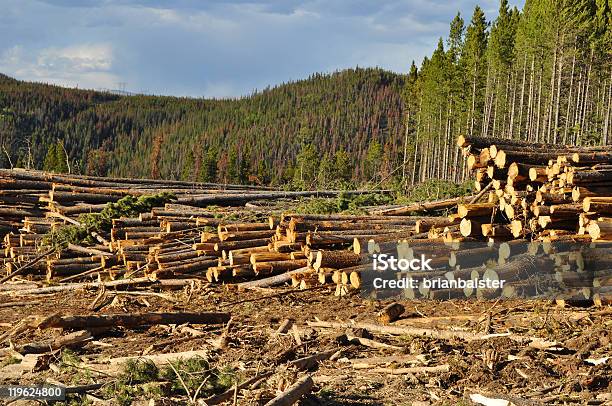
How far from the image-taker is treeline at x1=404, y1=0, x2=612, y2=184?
125ft

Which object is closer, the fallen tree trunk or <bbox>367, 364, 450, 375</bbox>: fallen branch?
<bbox>367, 364, 450, 375</bbox>: fallen branch

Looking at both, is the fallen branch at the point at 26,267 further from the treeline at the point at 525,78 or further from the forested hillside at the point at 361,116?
the treeline at the point at 525,78

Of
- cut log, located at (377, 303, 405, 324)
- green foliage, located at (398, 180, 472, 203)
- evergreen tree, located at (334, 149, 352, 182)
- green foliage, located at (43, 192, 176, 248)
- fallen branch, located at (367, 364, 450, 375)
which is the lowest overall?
fallen branch, located at (367, 364, 450, 375)

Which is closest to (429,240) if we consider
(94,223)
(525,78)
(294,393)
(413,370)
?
(413,370)

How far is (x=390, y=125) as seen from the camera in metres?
135

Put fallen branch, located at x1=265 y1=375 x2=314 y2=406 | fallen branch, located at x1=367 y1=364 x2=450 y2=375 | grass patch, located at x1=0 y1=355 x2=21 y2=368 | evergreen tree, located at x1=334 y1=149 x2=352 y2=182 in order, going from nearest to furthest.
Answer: fallen branch, located at x1=265 y1=375 x2=314 y2=406
fallen branch, located at x1=367 y1=364 x2=450 y2=375
grass patch, located at x1=0 y1=355 x2=21 y2=368
evergreen tree, located at x1=334 y1=149 x2=352 y2=182

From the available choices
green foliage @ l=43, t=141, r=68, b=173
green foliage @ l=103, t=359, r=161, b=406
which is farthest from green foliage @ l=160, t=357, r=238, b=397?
green foliage @ l=43, t=141, r=68, b=173

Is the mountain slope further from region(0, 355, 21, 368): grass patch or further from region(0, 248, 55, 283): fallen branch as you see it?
region(0, 355, 21, 368): grass patch

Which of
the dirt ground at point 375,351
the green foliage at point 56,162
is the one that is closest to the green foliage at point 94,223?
the dirt ground at point 375,351

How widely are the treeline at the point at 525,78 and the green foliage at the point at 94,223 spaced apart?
30.1 m

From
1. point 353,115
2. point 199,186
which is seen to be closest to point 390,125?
point 353,115

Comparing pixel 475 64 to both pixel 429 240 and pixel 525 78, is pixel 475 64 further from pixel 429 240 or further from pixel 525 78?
pixel 429 240

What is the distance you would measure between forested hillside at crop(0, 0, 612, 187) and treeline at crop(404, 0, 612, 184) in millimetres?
114

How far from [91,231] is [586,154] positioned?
9.85m
